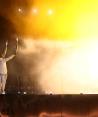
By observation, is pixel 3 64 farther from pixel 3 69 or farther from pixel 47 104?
pixel 47 104

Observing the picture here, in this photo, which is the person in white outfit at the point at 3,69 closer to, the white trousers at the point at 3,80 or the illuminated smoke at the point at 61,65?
the white trousers at the point at 3,80

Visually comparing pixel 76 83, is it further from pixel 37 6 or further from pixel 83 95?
pixel 37 6

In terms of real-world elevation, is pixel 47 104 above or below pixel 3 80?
below

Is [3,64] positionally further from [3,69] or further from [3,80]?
[3,80]

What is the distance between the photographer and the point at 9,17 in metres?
3.09

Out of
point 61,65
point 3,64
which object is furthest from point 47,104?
point 3,64

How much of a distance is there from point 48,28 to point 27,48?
13.6 inches

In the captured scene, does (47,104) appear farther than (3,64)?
No

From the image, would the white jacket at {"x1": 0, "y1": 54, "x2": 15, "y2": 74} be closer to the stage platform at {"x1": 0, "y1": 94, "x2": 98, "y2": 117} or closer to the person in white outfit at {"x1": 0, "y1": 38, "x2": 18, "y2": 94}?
the person in white outfit at {"x1": 0, "y1": 38, "x2": 18, "y2": 94}

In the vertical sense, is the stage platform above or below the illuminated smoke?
below

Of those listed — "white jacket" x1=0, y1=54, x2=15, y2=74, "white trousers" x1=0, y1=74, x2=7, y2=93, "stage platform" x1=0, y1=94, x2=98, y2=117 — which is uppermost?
"white jacket" x1=0, y1=54, x2=15, y2=74

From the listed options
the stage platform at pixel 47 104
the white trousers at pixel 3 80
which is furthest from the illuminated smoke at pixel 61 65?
the white trousers at pixel 3 80

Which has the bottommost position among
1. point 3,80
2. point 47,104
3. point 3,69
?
point 47,104

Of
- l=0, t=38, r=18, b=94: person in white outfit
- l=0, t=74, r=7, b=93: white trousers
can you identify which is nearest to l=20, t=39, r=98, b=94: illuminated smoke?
l=0, t=38, r=18, b=94: person in white outfit
